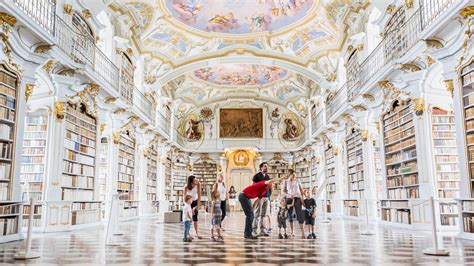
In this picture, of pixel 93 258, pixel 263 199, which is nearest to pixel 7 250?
pixel 93 258

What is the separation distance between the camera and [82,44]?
985 cm

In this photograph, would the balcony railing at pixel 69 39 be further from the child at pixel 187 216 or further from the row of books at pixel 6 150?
the child at pixel 187 216

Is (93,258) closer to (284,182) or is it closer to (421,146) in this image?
(284,182)

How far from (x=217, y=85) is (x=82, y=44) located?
42.7 ft

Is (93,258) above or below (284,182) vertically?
below

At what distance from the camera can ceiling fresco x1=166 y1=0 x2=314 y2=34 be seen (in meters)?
13.6

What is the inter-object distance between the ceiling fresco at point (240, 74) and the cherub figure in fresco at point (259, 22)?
4513 mm

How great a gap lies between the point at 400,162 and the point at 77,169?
7.92m

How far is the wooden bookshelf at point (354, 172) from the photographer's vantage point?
42.4 ft

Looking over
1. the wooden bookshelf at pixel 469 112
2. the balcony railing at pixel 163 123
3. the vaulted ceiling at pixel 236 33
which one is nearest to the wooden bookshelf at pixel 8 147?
the vaulted ceiling at pixel 236 33

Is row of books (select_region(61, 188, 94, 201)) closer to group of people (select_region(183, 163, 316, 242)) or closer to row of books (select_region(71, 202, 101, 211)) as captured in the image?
row of books (select_region(71, 202, 101, 211))

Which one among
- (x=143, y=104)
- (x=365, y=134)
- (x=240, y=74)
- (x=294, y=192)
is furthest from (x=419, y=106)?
(x=240, y=74)

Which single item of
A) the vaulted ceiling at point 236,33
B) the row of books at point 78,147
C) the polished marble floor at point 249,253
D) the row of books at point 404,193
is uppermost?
the vaulted ceiling at point 236,33

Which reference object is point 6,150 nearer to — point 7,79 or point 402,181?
point 7,79
